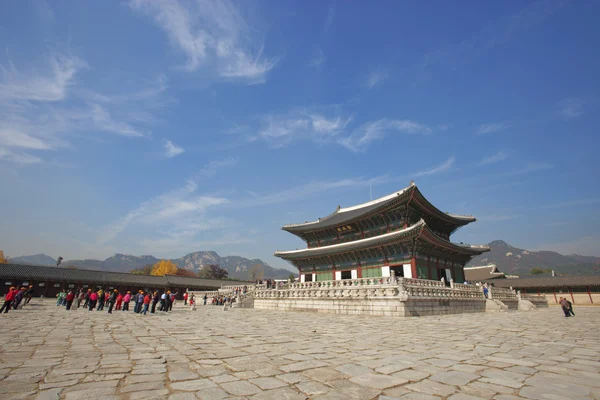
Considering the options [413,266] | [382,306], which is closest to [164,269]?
[413,266]

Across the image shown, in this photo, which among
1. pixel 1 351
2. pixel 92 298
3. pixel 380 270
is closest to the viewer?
pixel 1 351

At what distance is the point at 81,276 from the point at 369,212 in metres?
37.9

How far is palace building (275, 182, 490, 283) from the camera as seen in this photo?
84.5ft

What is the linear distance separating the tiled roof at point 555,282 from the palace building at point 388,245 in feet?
46.7

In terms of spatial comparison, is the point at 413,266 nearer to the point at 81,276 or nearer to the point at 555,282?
the point at 555,282

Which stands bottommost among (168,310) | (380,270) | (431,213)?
(168,310)

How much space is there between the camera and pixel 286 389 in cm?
402

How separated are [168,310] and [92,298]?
193 inches

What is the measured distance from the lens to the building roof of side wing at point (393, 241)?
2394 cm

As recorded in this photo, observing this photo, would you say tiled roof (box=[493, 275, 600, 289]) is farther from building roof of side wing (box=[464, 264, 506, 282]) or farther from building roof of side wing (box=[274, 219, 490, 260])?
building roof of side wing (box=[274, 219, 490, 260])

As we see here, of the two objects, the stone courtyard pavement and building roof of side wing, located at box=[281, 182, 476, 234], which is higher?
building roof of side wing, located at box=[281, 182, 476, 234]

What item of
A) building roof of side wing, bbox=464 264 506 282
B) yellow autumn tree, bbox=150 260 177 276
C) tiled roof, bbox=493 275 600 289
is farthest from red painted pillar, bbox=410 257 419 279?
yellow autumn tree, bbox=150 260 177 276

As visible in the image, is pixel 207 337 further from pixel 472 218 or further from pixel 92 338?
pixel 472 218

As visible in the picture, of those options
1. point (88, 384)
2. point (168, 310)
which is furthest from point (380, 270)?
point (88, 384)
